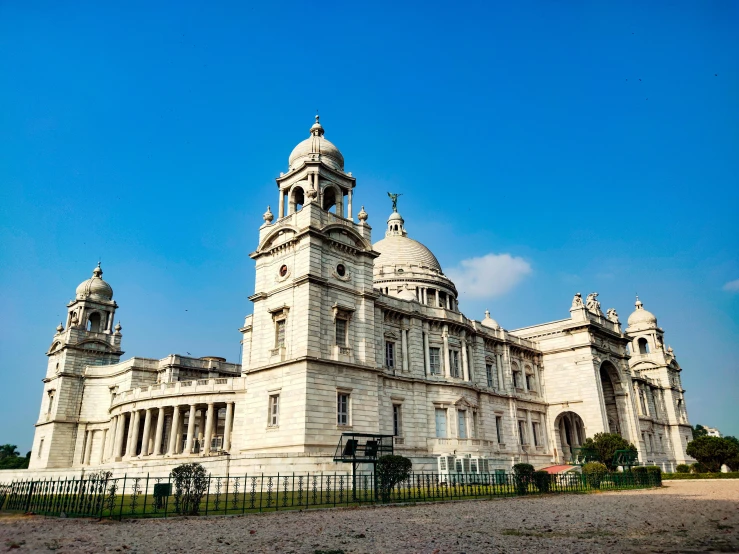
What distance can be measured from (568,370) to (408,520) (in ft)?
139

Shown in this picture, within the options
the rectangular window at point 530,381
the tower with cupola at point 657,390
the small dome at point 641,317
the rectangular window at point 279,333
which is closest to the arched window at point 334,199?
the rectangular window at point 279,333

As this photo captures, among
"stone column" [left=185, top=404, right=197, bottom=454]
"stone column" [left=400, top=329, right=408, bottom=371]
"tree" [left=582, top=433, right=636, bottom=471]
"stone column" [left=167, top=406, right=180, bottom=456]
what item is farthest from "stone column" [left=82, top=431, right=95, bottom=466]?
"tree" [left=582, top=433, right=636, bottom=471]

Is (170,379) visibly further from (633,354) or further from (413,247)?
(633,354)

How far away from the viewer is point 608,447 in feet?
143

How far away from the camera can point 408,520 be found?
1627 cm

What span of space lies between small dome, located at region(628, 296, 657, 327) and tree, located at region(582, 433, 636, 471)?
4421 cm

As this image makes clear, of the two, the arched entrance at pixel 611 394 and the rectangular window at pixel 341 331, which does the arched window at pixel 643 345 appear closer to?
the arched entrance at pixel 611 394

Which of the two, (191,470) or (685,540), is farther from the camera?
(191,470)

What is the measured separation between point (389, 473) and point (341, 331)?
583 inches

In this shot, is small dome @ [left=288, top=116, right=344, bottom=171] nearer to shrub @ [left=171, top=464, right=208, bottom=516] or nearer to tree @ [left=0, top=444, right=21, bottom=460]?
shrub @ [left=171, top=464, right=208, bottom=516]

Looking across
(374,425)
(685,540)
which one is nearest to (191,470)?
(685,540)

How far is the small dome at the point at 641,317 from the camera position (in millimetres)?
82188

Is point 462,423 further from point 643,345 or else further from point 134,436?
point 643,345

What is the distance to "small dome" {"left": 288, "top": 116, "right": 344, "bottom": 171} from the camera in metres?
41.3
